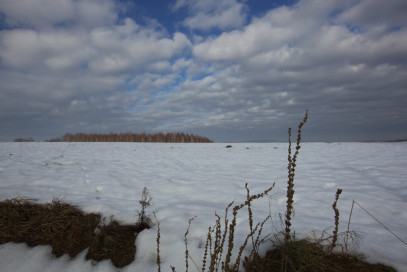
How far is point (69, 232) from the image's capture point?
2289 mm

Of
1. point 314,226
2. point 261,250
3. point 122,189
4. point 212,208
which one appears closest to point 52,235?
point 122,189

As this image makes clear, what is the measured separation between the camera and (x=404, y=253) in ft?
5.83

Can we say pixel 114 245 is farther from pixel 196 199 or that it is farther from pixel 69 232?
pixel 196 199

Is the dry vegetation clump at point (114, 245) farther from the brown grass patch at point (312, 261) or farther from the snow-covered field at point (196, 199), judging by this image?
the brown grass patch at point (312, 261)

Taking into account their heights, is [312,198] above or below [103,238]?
above

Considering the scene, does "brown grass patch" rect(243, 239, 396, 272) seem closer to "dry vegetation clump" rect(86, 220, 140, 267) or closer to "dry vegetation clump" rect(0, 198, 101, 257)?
"dry vegetation clump" rect(86, 220, 140, 267)

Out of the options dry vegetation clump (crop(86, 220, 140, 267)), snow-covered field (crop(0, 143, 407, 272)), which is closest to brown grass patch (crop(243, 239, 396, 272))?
snow-covered field (crop(0, 143, 407, 272))

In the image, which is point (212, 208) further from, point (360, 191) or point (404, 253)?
point (360, 191)

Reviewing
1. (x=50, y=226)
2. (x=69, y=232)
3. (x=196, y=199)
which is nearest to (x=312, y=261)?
(x=196, y=199)

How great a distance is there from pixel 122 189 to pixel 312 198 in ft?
10.1

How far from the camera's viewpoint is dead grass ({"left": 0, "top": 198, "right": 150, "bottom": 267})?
83.4 inches

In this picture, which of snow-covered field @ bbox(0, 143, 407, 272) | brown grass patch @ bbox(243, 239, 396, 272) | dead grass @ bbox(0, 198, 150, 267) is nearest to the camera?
brown grass patch @ bbox(243, 239, 396, 272)

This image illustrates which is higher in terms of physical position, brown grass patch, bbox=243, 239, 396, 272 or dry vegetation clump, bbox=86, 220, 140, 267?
brown grass patch, bbox=243, 239, 396, 272

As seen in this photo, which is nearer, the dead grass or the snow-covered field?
the snow-covered field
